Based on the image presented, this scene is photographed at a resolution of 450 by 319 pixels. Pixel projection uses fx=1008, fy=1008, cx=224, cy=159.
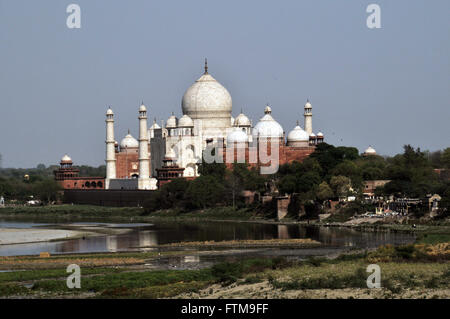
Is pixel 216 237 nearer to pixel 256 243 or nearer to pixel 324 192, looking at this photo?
pixel 256 243

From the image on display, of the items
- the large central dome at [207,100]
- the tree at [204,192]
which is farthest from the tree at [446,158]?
the large central dome at [207,100]

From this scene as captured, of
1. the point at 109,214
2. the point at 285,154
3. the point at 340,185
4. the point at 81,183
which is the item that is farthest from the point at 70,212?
the point at 340,185

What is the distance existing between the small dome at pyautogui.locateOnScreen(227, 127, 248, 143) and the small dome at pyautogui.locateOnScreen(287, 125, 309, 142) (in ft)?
18.4

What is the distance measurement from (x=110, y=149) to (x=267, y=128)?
1572 cm

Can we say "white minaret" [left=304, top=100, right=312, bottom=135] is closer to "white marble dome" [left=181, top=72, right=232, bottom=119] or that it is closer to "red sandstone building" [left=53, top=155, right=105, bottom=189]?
"white marble dome" [left=181, top=72, right=232, bottom=119]

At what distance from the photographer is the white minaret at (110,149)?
95.6m

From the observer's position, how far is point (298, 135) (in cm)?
9169

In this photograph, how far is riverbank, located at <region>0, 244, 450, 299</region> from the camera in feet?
105

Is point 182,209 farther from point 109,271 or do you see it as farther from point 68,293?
point 68,293

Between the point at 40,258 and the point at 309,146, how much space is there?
47.2 m

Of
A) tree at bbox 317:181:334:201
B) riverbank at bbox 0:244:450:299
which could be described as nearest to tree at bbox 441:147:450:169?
tree at bbox 317:181:334:201

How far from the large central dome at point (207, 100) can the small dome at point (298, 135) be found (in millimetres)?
6214

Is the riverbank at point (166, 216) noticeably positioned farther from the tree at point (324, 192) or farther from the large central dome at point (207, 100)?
the large central dome at point (207, 100)
